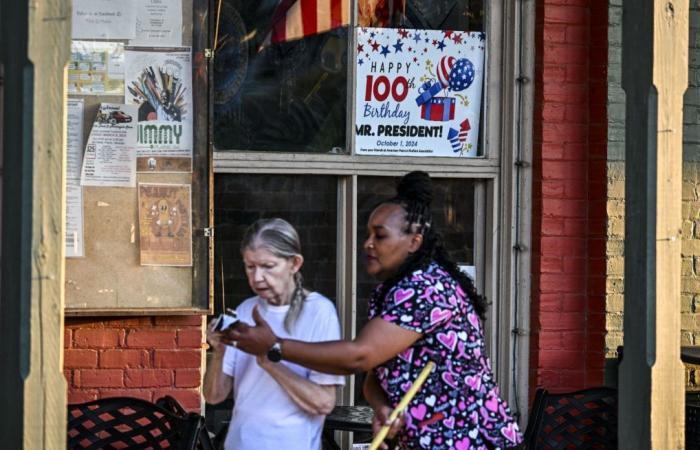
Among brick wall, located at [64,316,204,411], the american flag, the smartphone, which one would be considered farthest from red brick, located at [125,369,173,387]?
the smartphone

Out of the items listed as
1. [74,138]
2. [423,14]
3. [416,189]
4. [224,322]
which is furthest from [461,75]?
[224,322]

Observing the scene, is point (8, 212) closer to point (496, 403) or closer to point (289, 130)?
point (496, 403)

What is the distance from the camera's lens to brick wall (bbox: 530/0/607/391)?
6566 mm

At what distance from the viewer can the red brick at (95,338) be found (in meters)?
6.09

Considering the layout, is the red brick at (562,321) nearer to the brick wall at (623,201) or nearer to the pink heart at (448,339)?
the brick wall at (623,201)

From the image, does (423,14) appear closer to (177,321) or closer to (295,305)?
(177,321)

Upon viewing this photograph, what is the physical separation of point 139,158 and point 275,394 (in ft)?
7.24

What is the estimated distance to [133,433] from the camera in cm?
496

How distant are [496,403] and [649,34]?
4.84 feet

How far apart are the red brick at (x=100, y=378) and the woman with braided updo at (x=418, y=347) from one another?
214 centimetres

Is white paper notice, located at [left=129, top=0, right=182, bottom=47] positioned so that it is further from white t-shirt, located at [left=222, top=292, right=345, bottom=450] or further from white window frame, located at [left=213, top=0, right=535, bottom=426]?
white t-shirt, located at [left=222, top=292, right=345, bottom=450]

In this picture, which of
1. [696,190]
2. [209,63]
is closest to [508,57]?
[696,190]

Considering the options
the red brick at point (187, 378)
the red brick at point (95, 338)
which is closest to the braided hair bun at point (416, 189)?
the red brick at point (187, 378)

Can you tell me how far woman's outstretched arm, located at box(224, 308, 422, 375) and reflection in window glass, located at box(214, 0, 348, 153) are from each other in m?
2.53
